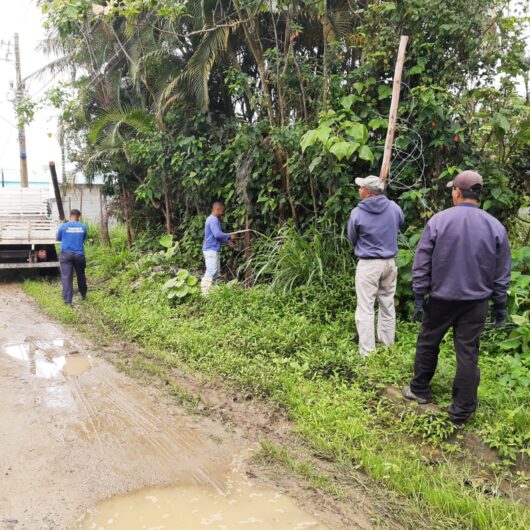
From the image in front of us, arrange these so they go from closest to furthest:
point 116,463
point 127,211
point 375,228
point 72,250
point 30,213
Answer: point 116,463
point 375,228
point 72,250
point 127,211
point 30,213

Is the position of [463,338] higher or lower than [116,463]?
higher

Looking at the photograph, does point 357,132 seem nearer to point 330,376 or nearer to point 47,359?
point 330,376

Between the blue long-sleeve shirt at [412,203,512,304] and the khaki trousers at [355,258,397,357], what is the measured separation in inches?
44.8

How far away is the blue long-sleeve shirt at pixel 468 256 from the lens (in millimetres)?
3611

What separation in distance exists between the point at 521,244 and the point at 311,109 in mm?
3622

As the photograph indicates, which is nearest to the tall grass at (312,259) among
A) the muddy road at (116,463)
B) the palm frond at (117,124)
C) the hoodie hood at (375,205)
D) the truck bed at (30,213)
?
the hoodie hood at (375,205)

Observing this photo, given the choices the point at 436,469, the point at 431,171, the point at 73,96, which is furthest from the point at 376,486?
the point at 73,96

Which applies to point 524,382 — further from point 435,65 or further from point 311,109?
point 311,109

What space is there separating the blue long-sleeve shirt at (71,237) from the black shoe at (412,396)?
6718mm

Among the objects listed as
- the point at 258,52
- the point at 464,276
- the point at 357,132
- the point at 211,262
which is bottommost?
the point at 211,262

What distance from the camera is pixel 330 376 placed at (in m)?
4.70

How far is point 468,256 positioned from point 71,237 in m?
7.27

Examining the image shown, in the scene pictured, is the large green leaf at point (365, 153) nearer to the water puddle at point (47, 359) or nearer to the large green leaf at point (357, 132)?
the large green leaf at point (357, 132)

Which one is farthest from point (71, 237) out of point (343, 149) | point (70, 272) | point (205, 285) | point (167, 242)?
point (343, 149)
